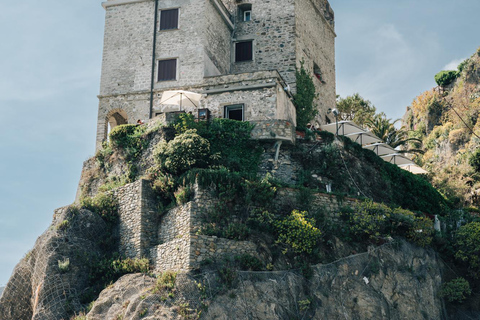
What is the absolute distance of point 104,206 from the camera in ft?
99.0

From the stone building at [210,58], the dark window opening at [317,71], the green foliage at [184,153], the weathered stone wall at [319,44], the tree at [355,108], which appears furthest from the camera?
the tree at [355,108]

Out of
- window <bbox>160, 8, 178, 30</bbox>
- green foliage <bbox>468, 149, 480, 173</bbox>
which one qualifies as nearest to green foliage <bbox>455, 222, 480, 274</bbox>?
green foliage <bbox>468, 149, 480, 173</bbox>

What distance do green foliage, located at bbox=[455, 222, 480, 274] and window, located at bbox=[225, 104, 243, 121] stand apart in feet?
41.4

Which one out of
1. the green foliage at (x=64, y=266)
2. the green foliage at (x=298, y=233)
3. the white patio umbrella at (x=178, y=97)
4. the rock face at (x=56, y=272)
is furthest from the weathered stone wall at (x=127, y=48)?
the green foliage at (x=298, y=233)

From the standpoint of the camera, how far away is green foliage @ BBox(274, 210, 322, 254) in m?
27.2

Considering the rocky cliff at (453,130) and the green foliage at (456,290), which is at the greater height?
the rocky cliff at (453,130)

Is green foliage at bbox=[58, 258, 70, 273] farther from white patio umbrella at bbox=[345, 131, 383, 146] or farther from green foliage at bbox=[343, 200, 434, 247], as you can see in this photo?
white patio umbrella at bbox=[345, 131, 383, 146]

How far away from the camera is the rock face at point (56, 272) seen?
26.5 meters

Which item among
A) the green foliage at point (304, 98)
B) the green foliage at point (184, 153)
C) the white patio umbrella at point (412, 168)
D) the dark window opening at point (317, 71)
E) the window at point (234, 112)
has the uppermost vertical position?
the dark window opening at point (317, 71)

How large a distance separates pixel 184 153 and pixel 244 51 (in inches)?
505

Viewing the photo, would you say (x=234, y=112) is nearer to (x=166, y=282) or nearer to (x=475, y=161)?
(x=166, y=282)

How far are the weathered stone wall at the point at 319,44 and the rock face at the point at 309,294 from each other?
14.7 m

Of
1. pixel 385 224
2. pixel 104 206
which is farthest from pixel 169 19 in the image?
pixel 385 224

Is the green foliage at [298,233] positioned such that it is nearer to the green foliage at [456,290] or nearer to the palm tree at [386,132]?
the green foliage at [456,290]
